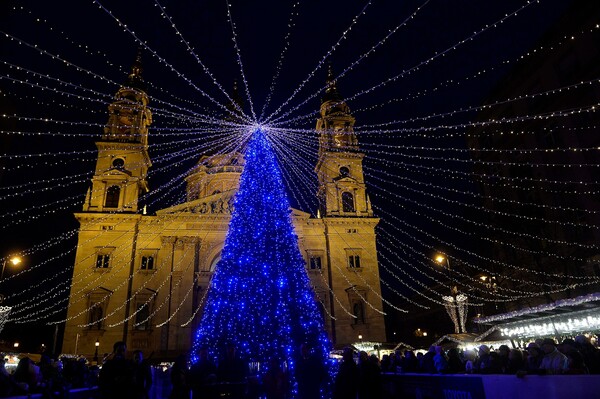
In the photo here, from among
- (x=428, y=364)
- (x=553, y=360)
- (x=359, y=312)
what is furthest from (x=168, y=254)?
(x=553, y=360)

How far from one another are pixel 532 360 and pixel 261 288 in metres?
8.78

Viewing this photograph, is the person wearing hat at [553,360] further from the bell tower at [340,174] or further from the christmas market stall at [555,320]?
the bell tower at [340,174]

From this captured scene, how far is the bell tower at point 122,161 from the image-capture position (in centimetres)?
3312

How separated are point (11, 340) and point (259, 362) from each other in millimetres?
50314

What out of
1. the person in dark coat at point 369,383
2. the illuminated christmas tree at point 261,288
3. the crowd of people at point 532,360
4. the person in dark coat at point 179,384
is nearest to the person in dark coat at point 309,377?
the person in dark coat at point 369,383

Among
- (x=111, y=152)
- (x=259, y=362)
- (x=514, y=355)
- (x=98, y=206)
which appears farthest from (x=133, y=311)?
(x=514, y=355)

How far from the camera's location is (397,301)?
2840 inches

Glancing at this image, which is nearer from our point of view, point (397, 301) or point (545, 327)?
point (545, 327)

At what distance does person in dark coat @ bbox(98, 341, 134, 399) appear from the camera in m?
5.70

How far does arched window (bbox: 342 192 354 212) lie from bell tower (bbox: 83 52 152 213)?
640 inches

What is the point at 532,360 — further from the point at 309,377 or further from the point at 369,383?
the point at 309,377

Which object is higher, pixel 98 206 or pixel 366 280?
pixel 98 206

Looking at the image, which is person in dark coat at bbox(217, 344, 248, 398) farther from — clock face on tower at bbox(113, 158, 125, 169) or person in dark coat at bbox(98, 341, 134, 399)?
clock face on tower at bbox(113, 158, 125, 169)

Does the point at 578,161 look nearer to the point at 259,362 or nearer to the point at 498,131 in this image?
the point at 498,131
